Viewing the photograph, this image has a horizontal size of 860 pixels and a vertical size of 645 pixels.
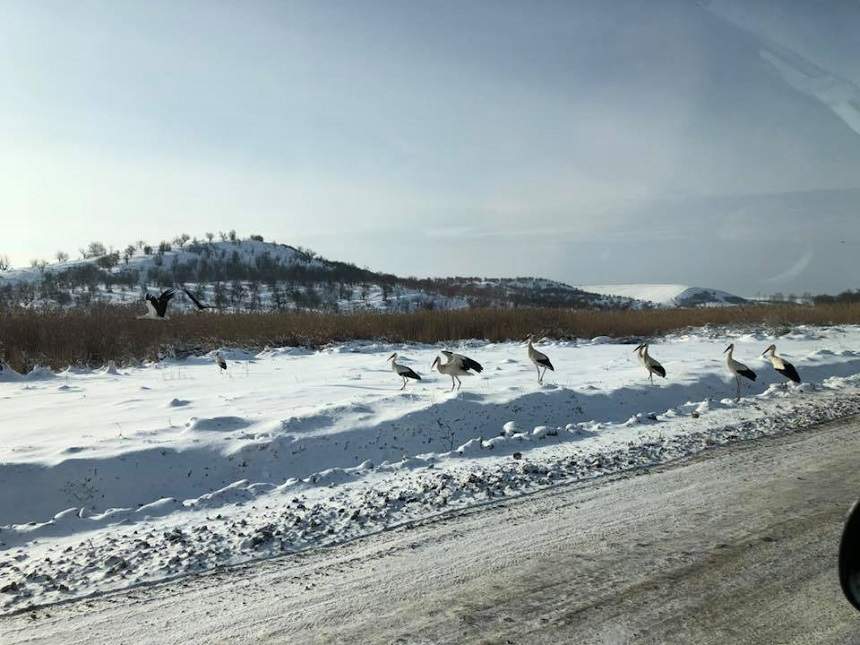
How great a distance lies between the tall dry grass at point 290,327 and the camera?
17031 mm

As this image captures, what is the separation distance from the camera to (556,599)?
10.9ft

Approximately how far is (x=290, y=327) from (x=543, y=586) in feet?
63.2

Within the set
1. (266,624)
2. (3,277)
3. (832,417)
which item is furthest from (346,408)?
(3,277)

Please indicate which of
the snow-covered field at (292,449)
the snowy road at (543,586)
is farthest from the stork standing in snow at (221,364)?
the snowy road at (543,586)

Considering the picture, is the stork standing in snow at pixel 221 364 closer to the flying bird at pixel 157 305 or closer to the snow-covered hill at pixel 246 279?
→ the flying bird at pixel 157 305

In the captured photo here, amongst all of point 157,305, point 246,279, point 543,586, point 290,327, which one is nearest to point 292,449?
point 543,586

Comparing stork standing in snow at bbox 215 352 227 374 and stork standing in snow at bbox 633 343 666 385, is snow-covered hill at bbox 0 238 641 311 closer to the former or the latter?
stork standing in snow at bbox 215 352 227 374

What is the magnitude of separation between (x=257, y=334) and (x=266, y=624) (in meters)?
18.5

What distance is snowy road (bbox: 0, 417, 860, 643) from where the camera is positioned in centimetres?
303

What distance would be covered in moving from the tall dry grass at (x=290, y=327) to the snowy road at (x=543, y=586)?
48.4 ft

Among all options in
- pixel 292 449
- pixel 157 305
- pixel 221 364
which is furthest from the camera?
pixel 221 364

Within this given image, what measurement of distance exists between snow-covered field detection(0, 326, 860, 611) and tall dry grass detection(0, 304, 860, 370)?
13.8ft

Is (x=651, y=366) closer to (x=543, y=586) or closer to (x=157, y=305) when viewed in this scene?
(x=543, y=586)

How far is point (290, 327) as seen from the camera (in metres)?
21.8
